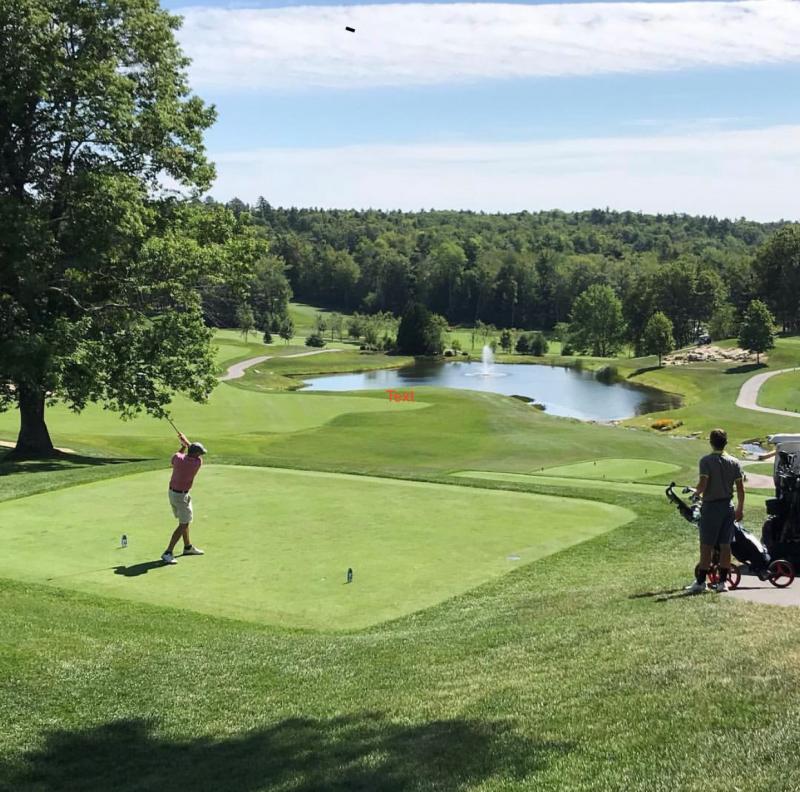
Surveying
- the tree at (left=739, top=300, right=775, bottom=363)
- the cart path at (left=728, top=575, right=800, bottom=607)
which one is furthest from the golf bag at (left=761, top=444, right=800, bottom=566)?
the tree at (left=739, top=300, right=775, bottom=363)

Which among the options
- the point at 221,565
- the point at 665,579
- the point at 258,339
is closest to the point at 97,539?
the point at 221,565

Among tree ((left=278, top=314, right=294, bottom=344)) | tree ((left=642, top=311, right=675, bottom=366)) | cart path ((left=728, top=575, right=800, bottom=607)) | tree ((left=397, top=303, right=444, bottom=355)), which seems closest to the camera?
Answer: cart path ((left=728, top=575, right=800, bottom=607))

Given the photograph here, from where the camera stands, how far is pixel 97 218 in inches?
983

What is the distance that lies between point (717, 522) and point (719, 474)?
26.1 inches

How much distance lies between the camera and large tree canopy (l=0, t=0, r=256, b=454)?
80.0 feet

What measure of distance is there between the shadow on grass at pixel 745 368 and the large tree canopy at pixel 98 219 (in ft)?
254

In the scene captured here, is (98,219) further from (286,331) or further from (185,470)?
(286,331)

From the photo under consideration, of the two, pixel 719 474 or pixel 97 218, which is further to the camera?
pixel 97 218

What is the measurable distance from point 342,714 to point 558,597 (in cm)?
470

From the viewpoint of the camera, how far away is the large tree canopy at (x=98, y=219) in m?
24.4

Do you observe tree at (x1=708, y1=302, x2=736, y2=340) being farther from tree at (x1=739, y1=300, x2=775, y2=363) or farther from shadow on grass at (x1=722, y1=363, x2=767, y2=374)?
tree at (x1=739, y1=300, x2=775, y2=363)

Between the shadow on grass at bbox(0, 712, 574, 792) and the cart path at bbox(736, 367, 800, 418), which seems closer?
the shadow on grass at bbox(0, 712, 574, 792)

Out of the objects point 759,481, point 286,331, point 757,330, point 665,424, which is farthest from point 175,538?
point 286,331

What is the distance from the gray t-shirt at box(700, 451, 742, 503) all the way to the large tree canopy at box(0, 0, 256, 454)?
18.4 m
